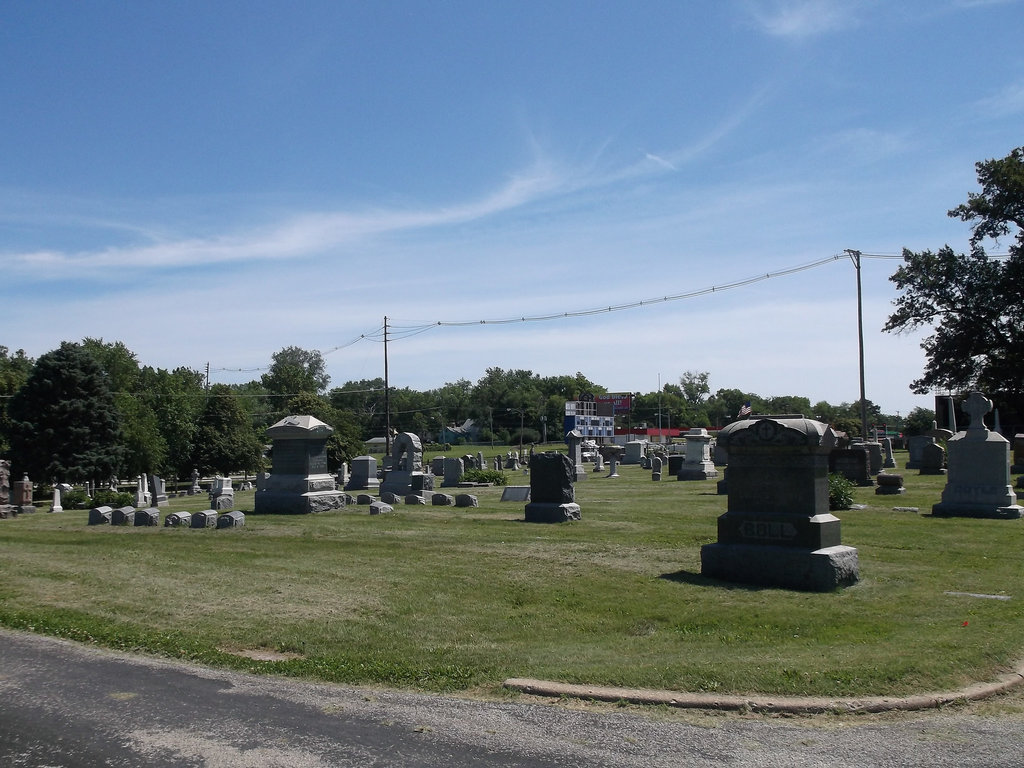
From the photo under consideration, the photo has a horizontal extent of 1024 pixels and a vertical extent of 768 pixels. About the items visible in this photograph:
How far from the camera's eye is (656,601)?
29.9ft

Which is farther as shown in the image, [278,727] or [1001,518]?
[1001,518]

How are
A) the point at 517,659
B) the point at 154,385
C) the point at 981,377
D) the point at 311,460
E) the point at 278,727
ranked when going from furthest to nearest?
the point at 154,385 → the point at 981,377 → the point at 311,460 → the point at 517,659 → the point at 278,727

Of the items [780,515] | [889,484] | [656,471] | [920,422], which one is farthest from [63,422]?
[920,422]

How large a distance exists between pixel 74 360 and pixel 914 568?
114 feet

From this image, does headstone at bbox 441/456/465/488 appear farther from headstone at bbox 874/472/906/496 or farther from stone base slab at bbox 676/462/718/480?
headstone at bbox 874/472/906/496

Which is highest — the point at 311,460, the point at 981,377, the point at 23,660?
the point at 981,377

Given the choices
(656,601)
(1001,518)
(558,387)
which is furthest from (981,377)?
(558,387)

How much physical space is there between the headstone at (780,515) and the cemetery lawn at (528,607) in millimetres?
340

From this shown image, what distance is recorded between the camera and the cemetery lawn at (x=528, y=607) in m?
6.58

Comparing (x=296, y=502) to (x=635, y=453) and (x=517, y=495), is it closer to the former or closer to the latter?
(x=517, y=495)

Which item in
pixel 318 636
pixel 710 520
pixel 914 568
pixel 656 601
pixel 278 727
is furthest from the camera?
pixel 710 520

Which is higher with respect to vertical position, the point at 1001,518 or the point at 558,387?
the point at 558,387

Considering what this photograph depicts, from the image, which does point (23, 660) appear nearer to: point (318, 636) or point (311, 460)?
point (318, 636)

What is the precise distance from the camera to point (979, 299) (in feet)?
137
